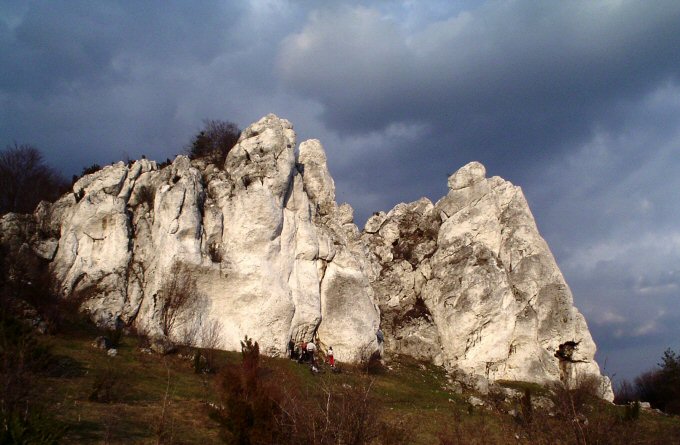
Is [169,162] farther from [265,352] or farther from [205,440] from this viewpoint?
[205,440]

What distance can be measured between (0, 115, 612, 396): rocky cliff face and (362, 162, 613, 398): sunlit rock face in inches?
4.0

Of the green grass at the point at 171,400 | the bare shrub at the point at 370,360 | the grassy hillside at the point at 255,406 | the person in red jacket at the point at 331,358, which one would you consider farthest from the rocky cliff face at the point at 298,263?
the grassy hillside at the point at 255,406

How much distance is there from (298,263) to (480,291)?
1380 cm

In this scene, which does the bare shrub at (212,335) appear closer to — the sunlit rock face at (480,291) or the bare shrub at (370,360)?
the bare shrub at (370,360)

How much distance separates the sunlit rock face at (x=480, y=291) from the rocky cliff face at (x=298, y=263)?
102 millimetres

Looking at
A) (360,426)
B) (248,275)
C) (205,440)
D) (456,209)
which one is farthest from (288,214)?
(360,426)

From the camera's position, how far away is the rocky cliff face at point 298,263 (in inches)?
1150

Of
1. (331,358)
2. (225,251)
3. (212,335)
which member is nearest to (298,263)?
(225,251)

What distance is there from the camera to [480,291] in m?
37.6

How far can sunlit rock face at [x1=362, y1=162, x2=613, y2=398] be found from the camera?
36719 millimetres

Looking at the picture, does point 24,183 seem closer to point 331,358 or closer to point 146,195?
point 146,195

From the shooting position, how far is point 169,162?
3659 centimetres

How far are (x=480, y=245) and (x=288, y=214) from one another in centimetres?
1598

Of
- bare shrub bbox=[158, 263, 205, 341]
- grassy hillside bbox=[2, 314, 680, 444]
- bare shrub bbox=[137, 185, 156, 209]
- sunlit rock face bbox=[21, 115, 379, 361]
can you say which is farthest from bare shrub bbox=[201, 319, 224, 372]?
bare shrub bbox=[137, 185, 156, 209]
